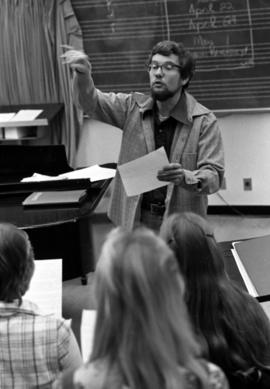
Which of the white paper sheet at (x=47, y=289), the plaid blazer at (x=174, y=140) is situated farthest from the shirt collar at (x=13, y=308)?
the plaid blazer at (x=174, y=140)

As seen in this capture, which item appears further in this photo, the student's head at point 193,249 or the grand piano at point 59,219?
the grand piano at point 59,219

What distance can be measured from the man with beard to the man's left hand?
0.51 ft

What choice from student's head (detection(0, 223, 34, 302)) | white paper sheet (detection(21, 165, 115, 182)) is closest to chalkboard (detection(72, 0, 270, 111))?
white paper sheet (detection(21, 165, 115, 182))

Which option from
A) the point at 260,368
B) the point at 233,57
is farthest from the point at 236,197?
the point at 260,368

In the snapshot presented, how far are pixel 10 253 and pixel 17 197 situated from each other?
2011mm

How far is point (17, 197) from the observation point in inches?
144

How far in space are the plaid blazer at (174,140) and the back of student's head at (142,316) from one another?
171 cm

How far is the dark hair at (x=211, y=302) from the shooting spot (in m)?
1.62

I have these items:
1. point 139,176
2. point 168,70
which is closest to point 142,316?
point 139,176

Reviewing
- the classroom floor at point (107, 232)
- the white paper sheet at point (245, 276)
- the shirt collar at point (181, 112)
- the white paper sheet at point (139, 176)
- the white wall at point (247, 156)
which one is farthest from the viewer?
the white wall at point (247, 156)

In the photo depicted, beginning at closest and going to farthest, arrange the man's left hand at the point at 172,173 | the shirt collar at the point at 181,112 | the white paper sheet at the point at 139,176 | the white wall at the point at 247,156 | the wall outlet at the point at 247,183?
the man's left hand at the point at 172,173 → the white paper sheet at the point at 139,176 → the shirt collar at the point at 181,112 → the white wall at the point at 247,156 → the wall outlet at the point at 247,183

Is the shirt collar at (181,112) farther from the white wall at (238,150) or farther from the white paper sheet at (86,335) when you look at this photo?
the white wall at (238,150)

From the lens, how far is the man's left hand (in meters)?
2.79

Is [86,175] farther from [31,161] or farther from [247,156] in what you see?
[247,156]
